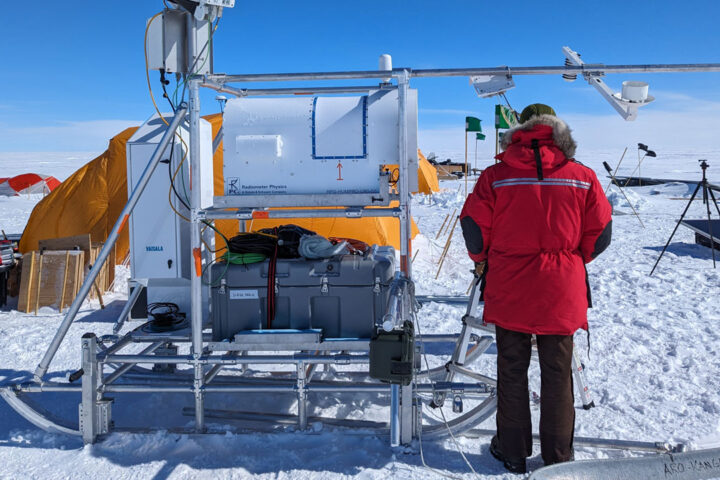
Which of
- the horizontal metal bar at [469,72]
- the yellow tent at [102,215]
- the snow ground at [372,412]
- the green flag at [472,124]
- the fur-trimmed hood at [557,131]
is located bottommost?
the snow ground at [372,412]

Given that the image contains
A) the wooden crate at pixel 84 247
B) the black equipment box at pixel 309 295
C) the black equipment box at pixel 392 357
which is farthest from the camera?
the wooden crate at pixel 84 247

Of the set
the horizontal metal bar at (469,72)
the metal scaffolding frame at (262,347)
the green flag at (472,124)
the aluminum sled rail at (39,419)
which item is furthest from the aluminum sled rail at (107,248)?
the green flag at (472,124)

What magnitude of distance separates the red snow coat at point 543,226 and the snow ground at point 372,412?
0.90m

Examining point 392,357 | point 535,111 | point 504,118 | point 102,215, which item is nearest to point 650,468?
point 392,357

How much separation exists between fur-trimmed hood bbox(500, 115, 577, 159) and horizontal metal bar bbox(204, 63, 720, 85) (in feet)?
2.11

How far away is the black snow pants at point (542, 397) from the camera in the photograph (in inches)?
121

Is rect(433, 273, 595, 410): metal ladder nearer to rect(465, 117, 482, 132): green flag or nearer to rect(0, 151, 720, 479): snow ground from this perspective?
rect(0, 151, 720, 479): snow ground

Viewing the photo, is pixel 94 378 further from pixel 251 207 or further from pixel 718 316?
pixel 718 316

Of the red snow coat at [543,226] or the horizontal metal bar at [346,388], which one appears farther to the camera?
the horizontal metal bar at [346,388]

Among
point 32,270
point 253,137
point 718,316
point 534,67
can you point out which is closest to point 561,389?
point 534,67

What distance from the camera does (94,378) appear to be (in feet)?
11.6

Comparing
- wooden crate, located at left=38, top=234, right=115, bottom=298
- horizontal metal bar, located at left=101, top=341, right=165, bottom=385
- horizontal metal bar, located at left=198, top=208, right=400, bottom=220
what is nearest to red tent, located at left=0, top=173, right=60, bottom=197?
wooden crate, located at left=38, top=234, right=115, bottom=298

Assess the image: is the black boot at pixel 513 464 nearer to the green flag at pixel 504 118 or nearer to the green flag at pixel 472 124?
the green flag at pixel 504 118

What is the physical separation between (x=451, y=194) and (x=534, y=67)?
62.5 feet
